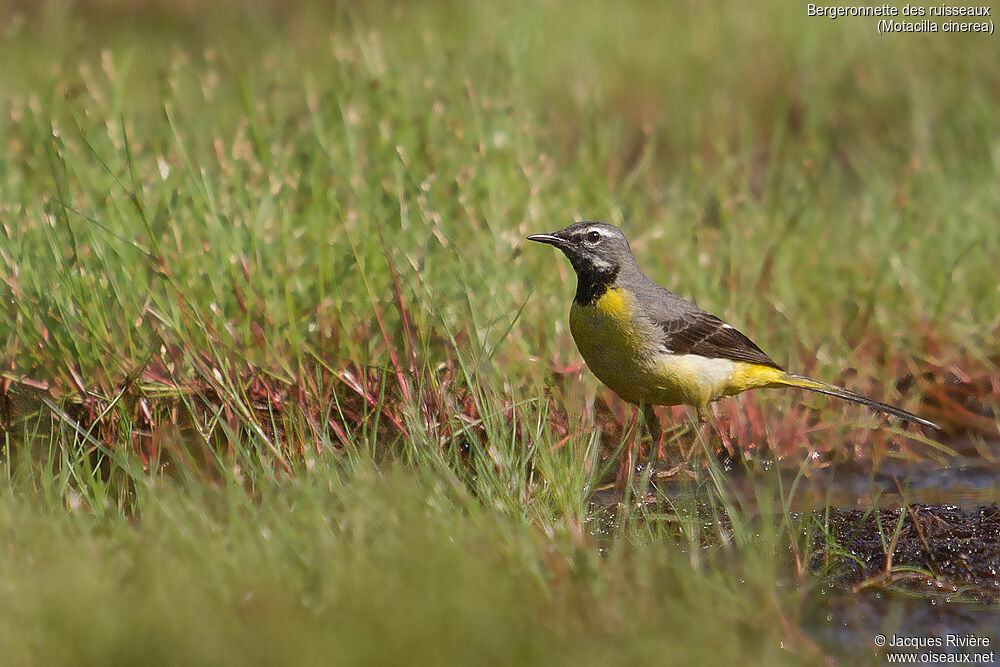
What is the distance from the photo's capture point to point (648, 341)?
5125 mm

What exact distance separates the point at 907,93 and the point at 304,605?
Answer: 7.72 m

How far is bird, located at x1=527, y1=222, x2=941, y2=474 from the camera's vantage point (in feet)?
16.8

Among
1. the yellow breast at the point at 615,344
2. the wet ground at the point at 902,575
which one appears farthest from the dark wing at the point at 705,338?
the wet ground at the point at 902,575

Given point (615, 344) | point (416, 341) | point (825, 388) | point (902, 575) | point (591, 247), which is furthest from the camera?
point (825, 388)

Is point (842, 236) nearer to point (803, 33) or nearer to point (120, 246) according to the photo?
point (803, 33)

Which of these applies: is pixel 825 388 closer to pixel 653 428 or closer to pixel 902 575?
pixel 653 428

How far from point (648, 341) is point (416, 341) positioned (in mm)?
1066

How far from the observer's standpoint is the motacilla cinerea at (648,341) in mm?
5105

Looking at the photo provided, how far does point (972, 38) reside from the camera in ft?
32.7

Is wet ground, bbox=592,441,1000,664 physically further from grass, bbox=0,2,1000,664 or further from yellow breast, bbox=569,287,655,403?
yellow breast, bbox=569,287,655,403

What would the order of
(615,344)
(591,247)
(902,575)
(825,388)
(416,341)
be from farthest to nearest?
(825,388)
(591,247)
(416,341)
(615,344)
(902,575)

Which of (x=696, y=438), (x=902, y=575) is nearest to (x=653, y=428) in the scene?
(x=696, y=438)

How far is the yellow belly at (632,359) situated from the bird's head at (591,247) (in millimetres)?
133

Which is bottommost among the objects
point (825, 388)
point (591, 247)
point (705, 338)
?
point (825, 388)
